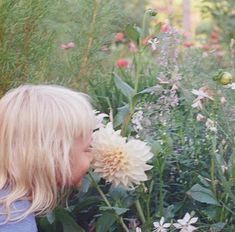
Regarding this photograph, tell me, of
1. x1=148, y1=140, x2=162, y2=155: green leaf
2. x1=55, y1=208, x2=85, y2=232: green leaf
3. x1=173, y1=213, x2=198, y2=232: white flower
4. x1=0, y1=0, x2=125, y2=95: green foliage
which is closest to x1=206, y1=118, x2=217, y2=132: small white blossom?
x1=148, y1=140, x2=162, y2=155: green leaf

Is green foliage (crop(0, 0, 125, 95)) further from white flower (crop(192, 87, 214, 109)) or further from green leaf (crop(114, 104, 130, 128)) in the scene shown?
white flower (crop(192, 87, 214, 109))

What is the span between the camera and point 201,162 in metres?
2.31

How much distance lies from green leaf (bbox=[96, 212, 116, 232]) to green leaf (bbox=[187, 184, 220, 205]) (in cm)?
23

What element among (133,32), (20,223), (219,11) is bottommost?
(219,11)

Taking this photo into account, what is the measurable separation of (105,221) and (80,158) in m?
0.26

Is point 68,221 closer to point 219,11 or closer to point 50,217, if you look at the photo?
point 50,217

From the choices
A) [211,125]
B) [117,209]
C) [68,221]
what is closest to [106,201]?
[117,209]

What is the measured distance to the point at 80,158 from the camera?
6.72ft

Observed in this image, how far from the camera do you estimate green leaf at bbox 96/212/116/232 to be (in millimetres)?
2209

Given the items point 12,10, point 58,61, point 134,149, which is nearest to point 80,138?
point 134,149

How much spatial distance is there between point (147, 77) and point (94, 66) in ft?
0.69

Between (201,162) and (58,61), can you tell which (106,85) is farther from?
(201,162)

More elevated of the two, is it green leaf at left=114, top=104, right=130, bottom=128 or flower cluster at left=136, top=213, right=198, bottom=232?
green leaf at left=114, top=104, right=130, bottom=128

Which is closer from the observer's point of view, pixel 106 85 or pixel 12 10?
pixel 12 10
